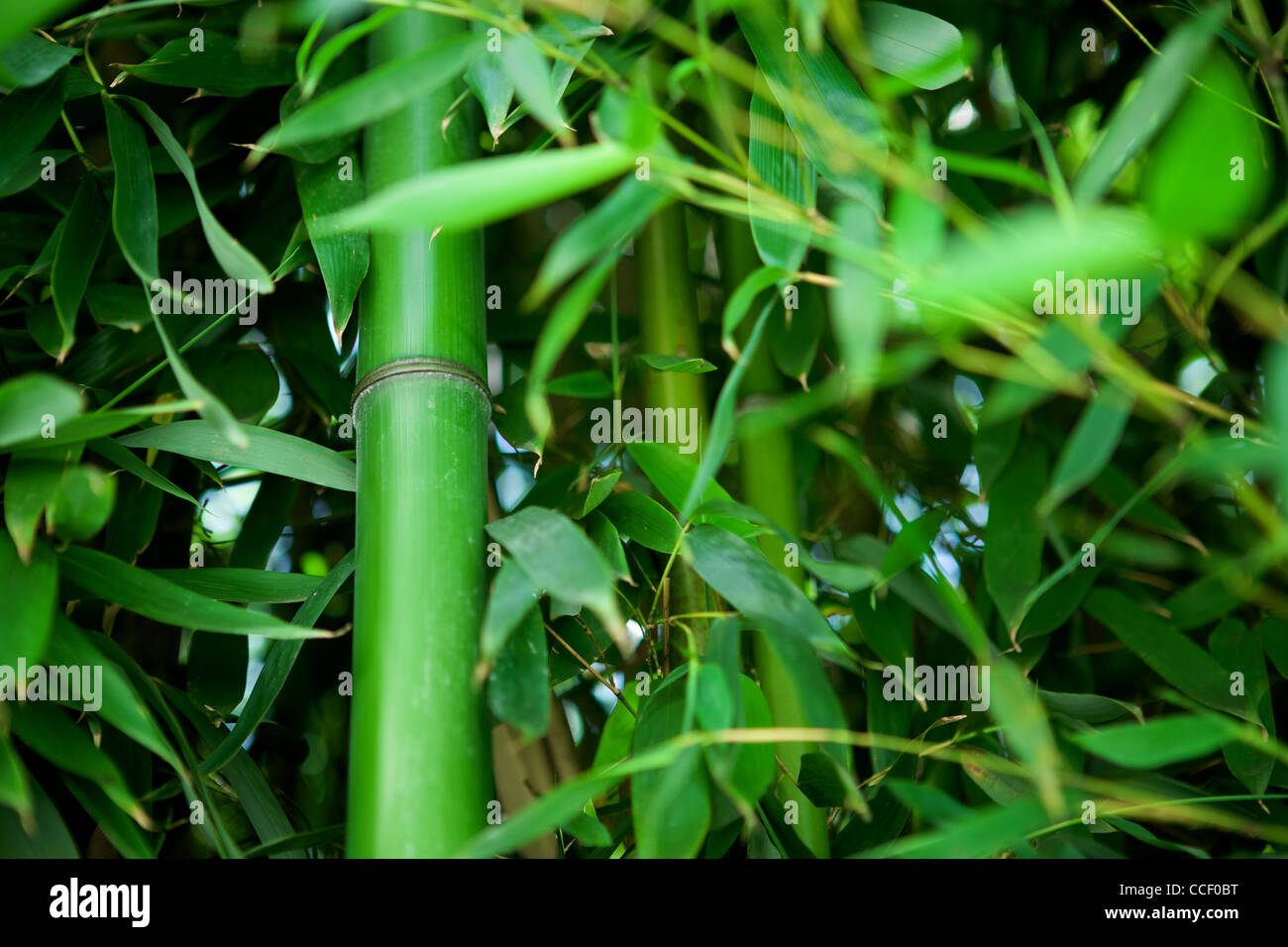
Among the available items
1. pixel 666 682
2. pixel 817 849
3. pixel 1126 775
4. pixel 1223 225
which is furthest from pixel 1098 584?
pixel 1223 225

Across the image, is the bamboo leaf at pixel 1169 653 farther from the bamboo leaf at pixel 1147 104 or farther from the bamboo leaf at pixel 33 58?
the bamboo leaf at pixel 33 58

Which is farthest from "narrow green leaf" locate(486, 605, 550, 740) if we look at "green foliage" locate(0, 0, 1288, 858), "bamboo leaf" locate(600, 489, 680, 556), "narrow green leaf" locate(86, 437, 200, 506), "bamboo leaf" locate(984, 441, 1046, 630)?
"bamboo leaf" locate(984, 441, 1046, 630)

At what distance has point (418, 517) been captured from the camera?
1.84 feet

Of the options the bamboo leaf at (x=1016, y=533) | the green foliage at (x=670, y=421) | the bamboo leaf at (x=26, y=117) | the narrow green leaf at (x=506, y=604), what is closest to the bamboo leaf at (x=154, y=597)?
the green foliage at (x=670, y=421)

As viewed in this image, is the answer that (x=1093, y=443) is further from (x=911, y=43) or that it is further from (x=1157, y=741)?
(x=911, y=43)

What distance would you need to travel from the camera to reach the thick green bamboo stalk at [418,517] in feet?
1.70

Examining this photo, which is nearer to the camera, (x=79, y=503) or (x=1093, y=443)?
(x=1093, y=443)

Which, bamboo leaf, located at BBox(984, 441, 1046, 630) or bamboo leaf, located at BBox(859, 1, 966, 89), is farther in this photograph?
bamboo leaf, located at BBox(984, 441, 1046, 630)

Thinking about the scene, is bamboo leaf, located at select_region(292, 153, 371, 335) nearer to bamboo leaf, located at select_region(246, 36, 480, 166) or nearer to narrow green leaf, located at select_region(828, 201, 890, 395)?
bamboo leaf, located at select_region(246, 36, 480, 166)

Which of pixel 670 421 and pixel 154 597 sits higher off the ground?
pixel 670 421

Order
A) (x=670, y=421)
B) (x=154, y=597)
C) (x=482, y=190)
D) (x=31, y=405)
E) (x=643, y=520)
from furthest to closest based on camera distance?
(x=670, y=421), (x=643, y=520), (x=154, y=597), (x=31, y=405), (x=482, y=190)

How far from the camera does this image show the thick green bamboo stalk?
0.52 metres

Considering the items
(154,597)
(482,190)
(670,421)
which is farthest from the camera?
(670,421)

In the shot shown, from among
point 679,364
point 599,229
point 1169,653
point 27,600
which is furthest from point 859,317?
point 1169,653
